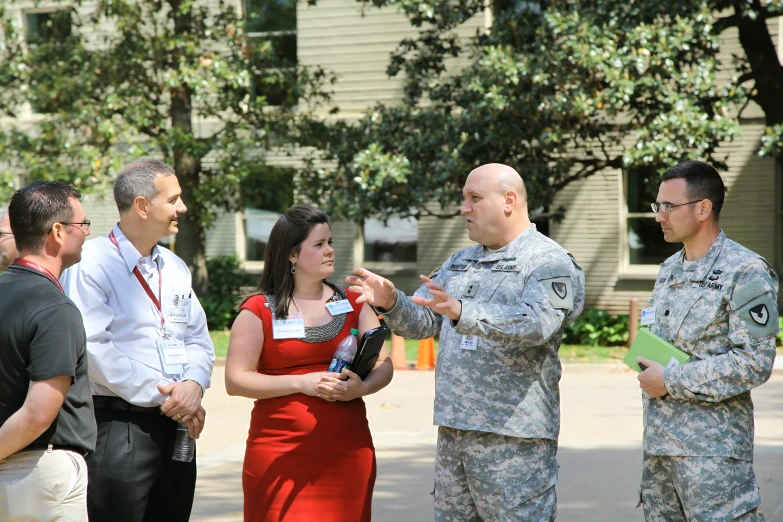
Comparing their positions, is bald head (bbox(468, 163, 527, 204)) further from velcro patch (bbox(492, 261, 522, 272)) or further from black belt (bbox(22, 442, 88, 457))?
black belt (bbox(22, 442, 88, 457))

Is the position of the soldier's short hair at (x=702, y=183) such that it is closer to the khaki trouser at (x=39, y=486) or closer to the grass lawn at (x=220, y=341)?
the khaki trouser at (x=39, y=486)

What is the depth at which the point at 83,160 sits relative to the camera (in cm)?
1741

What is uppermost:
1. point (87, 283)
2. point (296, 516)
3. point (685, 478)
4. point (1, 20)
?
point (1, 20)

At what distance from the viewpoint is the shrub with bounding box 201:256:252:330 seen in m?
19.5

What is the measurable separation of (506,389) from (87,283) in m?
1.97

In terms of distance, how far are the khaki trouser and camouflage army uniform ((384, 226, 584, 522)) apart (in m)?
1.55

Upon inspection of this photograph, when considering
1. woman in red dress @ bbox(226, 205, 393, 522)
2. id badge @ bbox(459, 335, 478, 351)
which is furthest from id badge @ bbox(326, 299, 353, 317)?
id badge @ bbox(459, 335, 478, 351)

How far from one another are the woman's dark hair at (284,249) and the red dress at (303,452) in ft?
0.44

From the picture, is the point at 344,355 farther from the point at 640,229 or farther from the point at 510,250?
the point at 640,229

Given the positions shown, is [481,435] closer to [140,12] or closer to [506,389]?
[506,389]

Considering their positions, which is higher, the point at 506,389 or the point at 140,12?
the point at 140,12

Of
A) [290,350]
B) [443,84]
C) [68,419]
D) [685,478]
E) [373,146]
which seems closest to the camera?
[68,419]

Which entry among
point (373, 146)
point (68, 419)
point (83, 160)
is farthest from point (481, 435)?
point (83, 160)

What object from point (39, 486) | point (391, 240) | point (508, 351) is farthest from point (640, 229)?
point (39, 486)
